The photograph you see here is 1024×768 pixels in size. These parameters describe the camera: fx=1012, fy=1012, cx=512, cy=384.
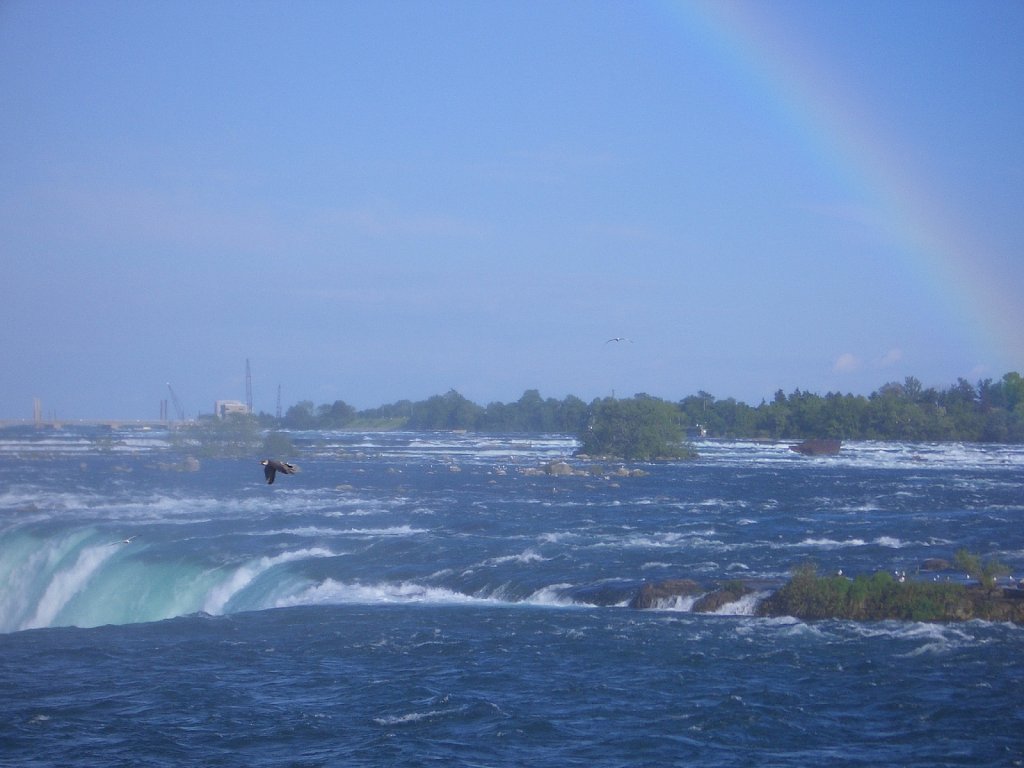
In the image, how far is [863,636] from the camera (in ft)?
78.2

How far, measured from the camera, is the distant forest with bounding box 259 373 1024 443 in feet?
368

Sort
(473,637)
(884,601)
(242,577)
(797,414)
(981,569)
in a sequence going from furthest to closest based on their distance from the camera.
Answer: (797,414)
(242,577)
(981,569)
(884,601)
(473,637)

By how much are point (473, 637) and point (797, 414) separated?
105 m

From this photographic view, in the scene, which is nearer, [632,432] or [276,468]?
[276,468]

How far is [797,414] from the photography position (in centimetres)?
12375

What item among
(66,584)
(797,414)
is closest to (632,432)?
(797,414)

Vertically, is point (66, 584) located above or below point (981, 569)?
below

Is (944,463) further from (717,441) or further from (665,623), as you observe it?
(665,623)

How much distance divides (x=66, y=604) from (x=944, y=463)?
2738 inches

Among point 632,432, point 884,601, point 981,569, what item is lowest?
point 884,601

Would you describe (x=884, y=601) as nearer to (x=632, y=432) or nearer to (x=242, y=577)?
(x=242, y=577)

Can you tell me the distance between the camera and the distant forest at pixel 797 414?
11212 centimetres

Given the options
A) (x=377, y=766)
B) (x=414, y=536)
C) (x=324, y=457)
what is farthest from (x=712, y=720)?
(x=324, y=457)

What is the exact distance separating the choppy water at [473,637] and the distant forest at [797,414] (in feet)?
152
